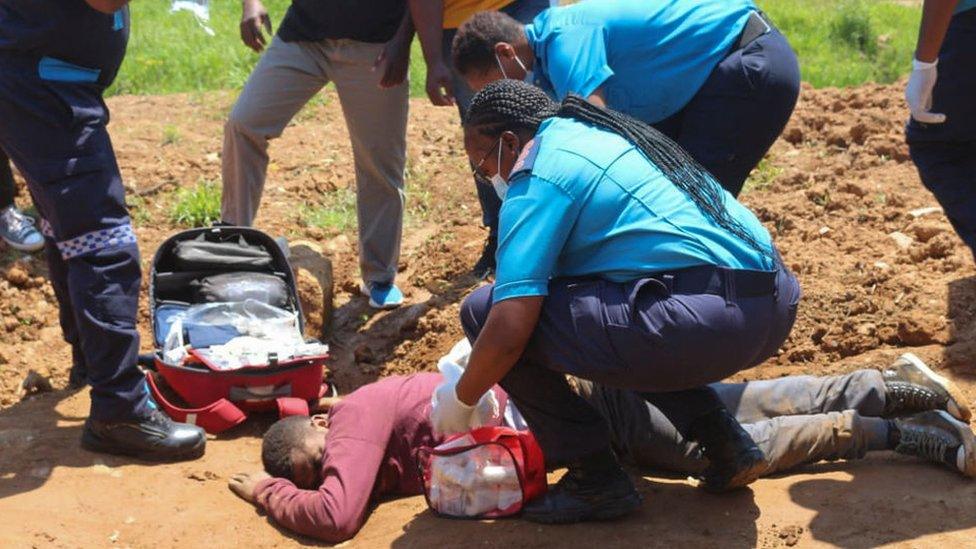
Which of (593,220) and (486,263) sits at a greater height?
(593,220)

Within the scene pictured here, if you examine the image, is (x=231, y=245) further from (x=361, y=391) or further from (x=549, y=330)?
(x=549, y=330)

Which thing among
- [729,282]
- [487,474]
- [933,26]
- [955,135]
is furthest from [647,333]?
[955,135]

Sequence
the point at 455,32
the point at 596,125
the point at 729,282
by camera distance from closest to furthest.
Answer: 1. the point at 729,282
2. the point at 596,125
3. the point at 455,32

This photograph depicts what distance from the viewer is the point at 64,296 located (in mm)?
5105

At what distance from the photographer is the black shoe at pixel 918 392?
4434 mm

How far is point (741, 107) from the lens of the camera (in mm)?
4707

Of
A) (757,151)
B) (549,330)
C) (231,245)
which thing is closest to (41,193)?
(231,245)

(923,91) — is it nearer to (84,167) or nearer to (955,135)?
(955,135)

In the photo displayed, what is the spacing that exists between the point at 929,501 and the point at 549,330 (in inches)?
52.4

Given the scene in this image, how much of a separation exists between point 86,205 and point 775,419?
2.43m

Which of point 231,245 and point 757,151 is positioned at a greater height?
point 757,151

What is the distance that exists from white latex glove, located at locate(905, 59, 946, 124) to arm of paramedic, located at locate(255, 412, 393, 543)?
213cm

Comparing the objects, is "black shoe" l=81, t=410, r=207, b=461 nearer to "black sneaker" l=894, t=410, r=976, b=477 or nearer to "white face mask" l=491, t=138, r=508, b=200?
"white face mask" l=491, t=138, r=508, b=200

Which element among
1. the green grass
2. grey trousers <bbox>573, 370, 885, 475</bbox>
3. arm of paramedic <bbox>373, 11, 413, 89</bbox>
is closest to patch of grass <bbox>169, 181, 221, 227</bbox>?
arm of paramedic <bbox>373, 11, 413, 89</bbox>
